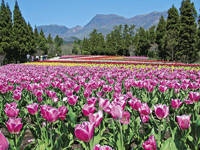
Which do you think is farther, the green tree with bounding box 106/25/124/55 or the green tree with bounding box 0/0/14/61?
the green tree with bounding box 106/25/124/55

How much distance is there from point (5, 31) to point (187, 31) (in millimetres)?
21969

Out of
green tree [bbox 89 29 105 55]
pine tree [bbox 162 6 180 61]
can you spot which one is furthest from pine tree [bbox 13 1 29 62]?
green tree [bbox 89 29 105 55]

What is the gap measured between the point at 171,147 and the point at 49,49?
72.8m

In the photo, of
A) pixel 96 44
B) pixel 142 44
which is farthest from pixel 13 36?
pixel 96 44

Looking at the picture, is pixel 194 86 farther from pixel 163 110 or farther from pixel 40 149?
pixel 40 149

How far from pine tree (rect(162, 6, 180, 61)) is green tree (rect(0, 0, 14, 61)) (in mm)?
19187

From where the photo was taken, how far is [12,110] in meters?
3.49

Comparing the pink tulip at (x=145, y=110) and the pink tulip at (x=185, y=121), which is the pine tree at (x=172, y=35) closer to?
the pink tulip at (x=145, y=110)

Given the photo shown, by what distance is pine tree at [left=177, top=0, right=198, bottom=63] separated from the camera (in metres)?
33.2

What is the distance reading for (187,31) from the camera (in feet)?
110

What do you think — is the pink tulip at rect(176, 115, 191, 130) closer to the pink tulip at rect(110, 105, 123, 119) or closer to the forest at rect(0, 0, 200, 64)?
the pink tulip at rect(110, 105, 123, 119)

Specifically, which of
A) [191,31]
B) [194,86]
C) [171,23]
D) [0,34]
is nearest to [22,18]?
[0,34]

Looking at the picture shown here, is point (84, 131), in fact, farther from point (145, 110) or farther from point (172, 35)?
point (172, 35)

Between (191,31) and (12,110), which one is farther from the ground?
(191,31)
